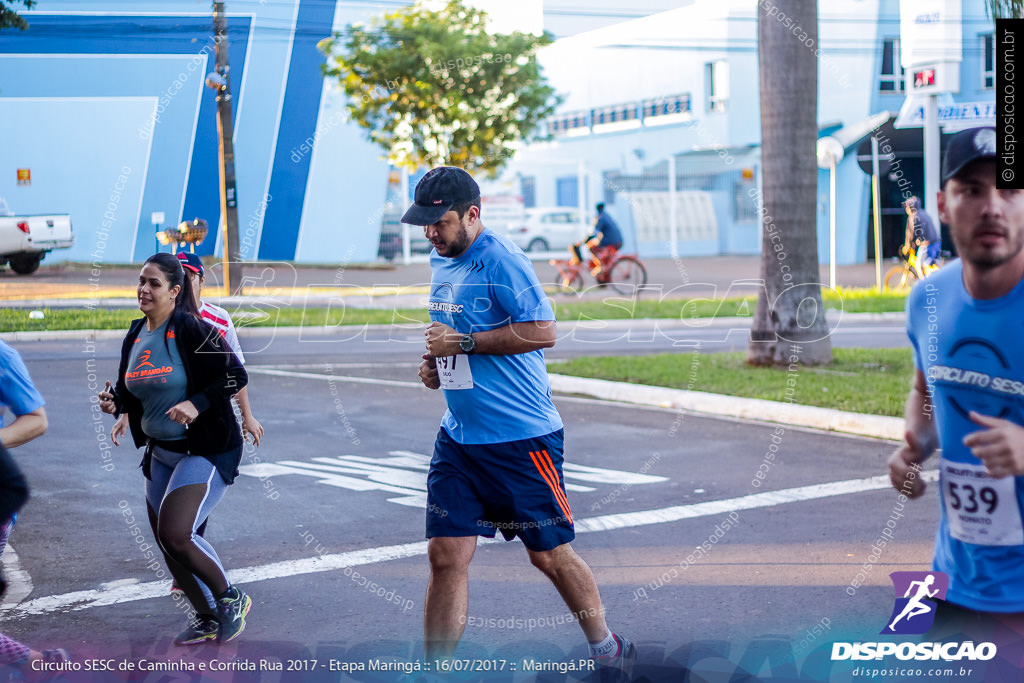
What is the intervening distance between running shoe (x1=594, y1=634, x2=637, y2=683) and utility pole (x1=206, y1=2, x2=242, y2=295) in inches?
599

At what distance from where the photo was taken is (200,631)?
15.7 ft

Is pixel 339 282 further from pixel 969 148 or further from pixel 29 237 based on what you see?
pixel 969 148

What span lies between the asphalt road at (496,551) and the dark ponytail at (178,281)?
1.45m

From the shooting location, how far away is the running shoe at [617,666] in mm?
4094

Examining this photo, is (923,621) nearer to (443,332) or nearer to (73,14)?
(443,332)

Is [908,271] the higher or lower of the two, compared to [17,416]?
lower

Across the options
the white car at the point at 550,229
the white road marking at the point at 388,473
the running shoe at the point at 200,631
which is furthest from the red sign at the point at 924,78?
the white car at the point at 550,229

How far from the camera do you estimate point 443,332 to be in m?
4.10

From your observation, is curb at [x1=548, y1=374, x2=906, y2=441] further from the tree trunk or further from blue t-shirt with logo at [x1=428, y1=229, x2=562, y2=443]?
blue t-shirt with logo at [x1=428, y1=229, x2=562, y2=443]

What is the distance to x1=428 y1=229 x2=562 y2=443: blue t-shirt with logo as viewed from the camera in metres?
4.09

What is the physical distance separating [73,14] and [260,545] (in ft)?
24.2

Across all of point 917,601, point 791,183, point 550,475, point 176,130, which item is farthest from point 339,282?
point 917,601

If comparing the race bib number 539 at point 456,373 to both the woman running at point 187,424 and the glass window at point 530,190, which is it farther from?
the glass window at point 530,190

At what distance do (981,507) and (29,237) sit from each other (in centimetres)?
916
